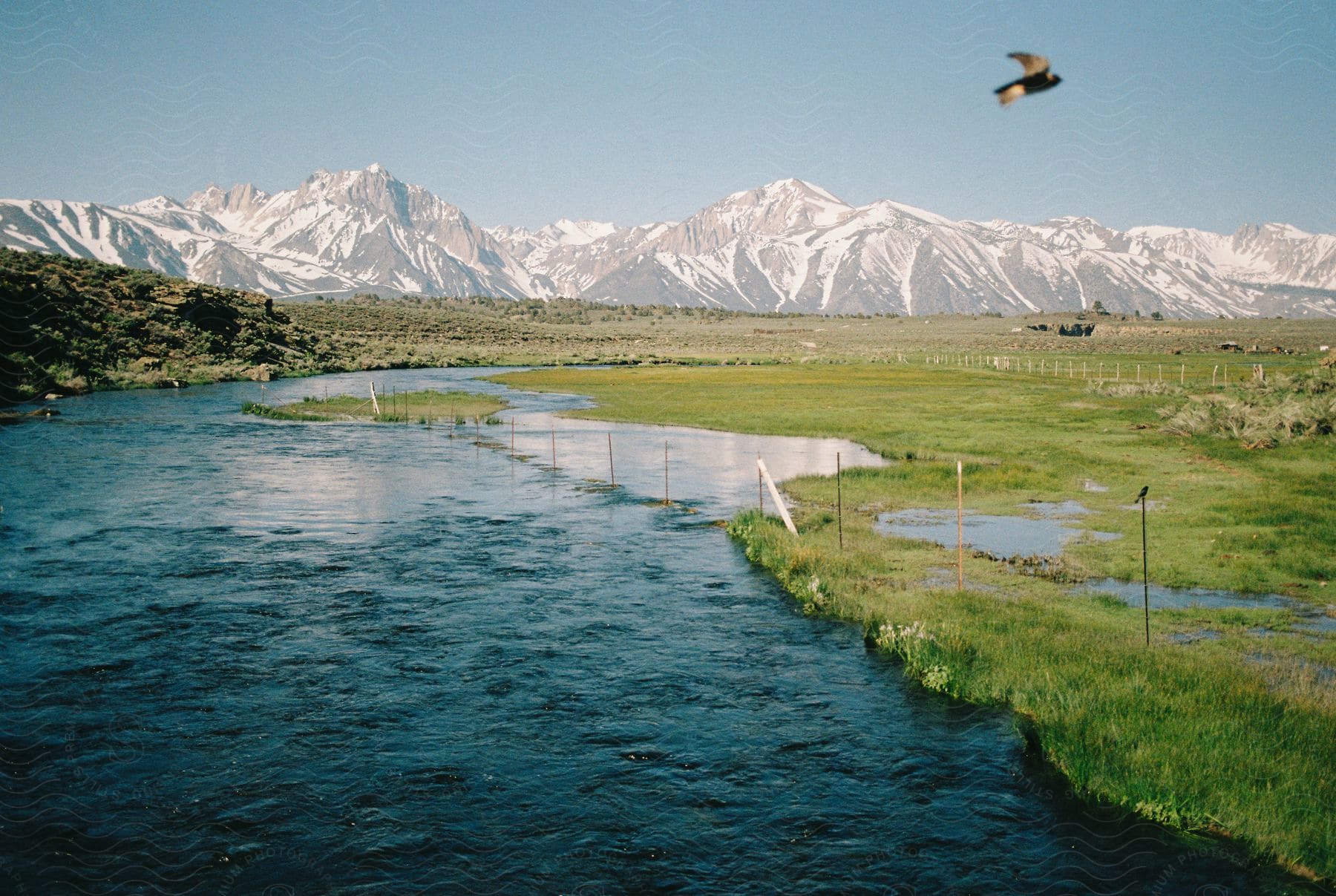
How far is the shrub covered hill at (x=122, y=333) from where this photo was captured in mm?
65188

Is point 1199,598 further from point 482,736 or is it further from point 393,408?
point 393,408

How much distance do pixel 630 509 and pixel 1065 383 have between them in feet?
196

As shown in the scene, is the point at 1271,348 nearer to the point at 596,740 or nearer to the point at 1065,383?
the point at 1065,383

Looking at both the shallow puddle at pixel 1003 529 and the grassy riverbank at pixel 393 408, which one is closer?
the shallow puddle at pixel 1003 529

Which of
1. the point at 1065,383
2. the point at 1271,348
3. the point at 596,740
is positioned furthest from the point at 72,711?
the point at 1271,348

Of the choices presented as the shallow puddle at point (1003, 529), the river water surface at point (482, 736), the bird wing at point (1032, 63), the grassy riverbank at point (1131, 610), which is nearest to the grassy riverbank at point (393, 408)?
the grassy riverbank at point (1131, 610)

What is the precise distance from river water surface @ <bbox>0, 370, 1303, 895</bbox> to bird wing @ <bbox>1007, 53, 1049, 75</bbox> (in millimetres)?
8973

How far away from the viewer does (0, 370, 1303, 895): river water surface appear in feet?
32.1

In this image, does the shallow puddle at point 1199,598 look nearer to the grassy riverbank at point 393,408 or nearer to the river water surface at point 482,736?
the river water surface at point 482,736

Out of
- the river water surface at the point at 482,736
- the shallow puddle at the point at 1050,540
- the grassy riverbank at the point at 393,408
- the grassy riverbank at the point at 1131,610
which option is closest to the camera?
the river water surface at the point at 482,736

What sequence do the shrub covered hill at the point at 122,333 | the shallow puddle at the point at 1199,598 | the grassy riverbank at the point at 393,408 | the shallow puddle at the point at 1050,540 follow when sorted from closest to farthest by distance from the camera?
the shallow puddle at the point at 1199,598
the shallow puddle at the point at 1050,540
the grassy riverbank at the point at 393,408
the shrub covered hill at the point at 122,333

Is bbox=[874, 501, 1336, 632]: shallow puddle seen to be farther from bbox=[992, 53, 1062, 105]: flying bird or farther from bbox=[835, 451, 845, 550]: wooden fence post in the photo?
bbox=[992, 53, 1062, 105]: flying bird

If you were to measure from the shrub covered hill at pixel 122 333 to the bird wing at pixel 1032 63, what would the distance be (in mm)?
61555

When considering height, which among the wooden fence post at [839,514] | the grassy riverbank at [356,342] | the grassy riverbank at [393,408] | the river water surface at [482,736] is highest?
the grassy riverbank at [356,342]
